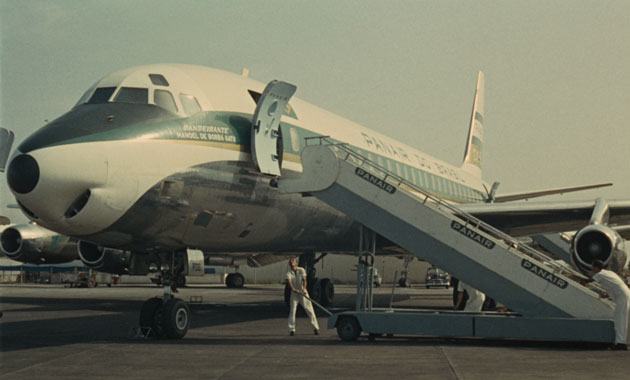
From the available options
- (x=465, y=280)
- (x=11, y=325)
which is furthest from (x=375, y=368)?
(x=11, y=325)

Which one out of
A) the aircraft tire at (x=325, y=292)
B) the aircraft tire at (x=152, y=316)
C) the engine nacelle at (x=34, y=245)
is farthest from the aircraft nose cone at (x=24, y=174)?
the engine nacelle at (x=34, y=245)

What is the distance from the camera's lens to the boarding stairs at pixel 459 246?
1202cm

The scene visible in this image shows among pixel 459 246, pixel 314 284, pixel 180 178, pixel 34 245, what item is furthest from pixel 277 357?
pixel 34 245

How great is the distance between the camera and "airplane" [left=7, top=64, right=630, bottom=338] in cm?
1063

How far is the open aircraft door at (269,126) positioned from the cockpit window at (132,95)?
212 cm

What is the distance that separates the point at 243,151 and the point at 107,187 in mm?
3264

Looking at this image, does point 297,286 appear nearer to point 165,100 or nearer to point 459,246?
point 459,246

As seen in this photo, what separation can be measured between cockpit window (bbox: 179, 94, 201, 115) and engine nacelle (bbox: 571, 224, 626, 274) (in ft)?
25.9

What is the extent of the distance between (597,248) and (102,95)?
9886 millimetres

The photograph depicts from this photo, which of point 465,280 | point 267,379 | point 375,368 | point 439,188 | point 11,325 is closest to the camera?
point 267,379

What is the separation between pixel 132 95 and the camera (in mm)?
12695

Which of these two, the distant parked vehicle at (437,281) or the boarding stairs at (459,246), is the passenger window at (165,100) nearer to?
the boarding stairs at (459,246)

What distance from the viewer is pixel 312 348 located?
37.8ft

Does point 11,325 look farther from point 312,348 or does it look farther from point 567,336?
point 567,336
